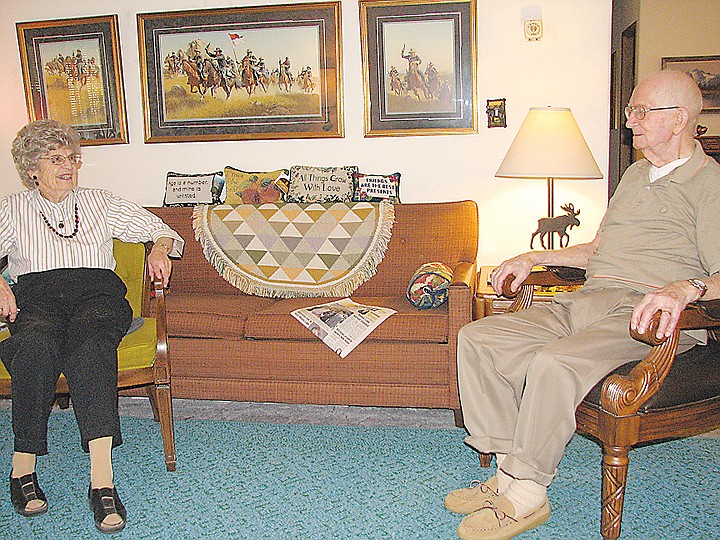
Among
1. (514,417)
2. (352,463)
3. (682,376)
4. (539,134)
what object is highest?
(539,134)

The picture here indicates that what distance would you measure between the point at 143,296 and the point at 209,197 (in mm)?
1020

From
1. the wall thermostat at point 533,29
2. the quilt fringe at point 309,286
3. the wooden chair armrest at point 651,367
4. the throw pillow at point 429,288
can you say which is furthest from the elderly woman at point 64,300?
the wall thermostat at point 533,29

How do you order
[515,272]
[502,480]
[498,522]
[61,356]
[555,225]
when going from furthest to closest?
1. [555,225]
2. [515,272]
3. [61,356]
4. [502,480]
5. [498,522]

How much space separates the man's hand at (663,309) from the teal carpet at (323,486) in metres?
0.60

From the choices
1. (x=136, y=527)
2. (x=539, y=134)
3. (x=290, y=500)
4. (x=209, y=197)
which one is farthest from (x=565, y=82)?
(x=136, y=527)

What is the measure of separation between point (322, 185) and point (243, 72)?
79cm

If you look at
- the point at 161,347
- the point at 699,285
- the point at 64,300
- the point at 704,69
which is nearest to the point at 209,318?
the point at 161,347

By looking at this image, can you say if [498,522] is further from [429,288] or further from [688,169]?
[688,169]

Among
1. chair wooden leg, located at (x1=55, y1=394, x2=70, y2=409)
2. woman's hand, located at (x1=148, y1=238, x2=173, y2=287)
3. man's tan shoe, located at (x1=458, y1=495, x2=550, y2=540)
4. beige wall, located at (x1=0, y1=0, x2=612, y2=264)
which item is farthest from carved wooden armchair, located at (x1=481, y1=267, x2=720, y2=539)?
chair wooden leg, located at (x1=55, y1=394, x2=70, y2=409)

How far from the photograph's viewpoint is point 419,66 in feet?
12.0

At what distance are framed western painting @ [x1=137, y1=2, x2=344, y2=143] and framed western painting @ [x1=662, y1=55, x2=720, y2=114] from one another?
270cm

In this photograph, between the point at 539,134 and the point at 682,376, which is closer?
the point at 682,376

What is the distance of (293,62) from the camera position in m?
3.75

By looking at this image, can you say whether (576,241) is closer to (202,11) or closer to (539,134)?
(539,134)
